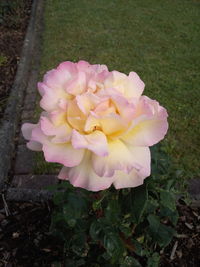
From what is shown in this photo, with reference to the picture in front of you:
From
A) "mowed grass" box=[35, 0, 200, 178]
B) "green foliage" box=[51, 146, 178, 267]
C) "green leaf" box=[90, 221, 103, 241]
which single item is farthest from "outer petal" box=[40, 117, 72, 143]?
"mowed grass" box=[35, 0, 200, 178]

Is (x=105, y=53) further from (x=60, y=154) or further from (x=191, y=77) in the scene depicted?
(x=60, y=154)

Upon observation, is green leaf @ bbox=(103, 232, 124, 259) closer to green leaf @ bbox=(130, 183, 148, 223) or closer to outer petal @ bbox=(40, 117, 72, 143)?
green leaf @ bbox=(130, 183, 148, 223)

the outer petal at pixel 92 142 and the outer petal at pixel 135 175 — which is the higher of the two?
the outer petal at pixel 92 142

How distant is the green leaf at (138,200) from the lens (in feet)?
4.68

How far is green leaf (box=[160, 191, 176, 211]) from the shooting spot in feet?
5.35

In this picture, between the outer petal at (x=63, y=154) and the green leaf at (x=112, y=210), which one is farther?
the green leaf at (x=112, y=210)

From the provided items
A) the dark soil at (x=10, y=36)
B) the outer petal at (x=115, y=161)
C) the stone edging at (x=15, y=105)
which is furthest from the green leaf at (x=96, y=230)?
the dark soil at (x=10, y=36)

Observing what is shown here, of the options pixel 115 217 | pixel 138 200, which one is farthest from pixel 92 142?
pixel 115 217

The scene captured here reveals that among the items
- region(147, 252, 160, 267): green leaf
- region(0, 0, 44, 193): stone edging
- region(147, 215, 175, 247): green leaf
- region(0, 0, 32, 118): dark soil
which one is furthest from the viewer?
region(0, 0, 32, 118): dark soil

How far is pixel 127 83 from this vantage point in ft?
4.17

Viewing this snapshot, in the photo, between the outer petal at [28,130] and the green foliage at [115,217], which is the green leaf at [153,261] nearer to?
the green foliage at [115,217]

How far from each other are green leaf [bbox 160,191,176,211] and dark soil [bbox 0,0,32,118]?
7.27ft

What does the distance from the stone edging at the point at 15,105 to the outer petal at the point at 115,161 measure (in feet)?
5.72

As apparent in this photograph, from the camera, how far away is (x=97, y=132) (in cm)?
113
